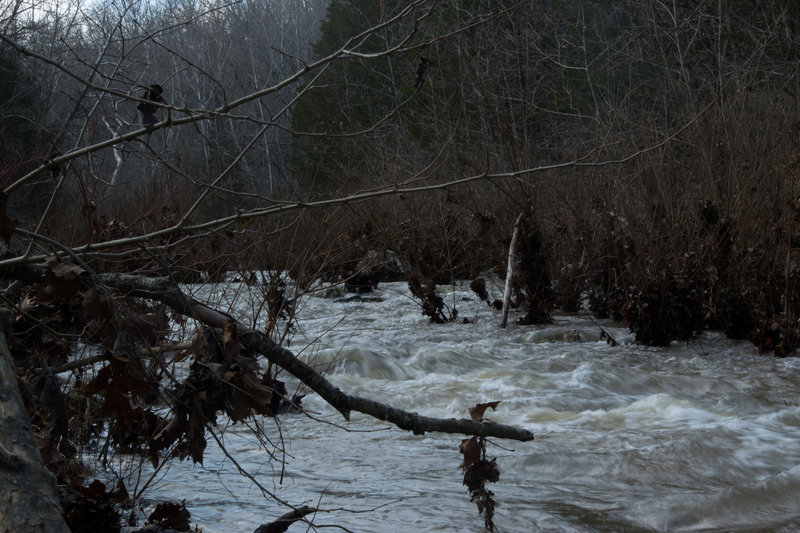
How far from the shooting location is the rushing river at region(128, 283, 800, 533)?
329cm

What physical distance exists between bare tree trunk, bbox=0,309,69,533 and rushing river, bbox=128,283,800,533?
33.4 inches

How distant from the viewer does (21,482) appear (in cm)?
147

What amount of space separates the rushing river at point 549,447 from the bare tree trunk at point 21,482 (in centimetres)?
85

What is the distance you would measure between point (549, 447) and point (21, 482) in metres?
3.26

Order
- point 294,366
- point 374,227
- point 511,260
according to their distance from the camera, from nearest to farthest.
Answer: point 294,366 → point 511,260 → point 374,227

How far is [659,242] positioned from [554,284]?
2303 millimetres

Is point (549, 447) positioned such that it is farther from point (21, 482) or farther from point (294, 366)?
point (21, 482)

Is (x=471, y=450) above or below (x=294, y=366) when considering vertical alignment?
below

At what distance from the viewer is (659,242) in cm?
696

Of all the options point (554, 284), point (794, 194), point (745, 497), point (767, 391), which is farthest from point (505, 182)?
point (745, 497)

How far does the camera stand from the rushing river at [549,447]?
130 inches

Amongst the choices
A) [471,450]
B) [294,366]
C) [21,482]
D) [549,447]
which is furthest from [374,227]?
[21,482]

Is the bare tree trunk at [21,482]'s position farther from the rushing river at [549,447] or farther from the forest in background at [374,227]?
the rushing river at [549,447]

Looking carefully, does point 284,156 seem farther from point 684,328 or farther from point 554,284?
point 684,328
